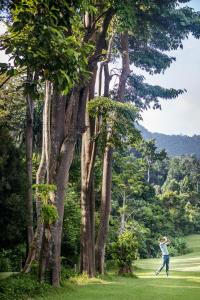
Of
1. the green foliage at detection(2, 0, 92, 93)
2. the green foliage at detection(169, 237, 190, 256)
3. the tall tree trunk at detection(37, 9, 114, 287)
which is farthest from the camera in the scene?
the green foliage at detection(169, 237, 190, 256)

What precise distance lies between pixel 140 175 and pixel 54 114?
24455 millimetres

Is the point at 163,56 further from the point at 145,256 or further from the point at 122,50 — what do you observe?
the point at 145,256

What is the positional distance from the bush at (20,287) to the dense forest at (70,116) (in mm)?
33

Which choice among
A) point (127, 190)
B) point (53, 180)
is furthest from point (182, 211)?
point (53, 180)

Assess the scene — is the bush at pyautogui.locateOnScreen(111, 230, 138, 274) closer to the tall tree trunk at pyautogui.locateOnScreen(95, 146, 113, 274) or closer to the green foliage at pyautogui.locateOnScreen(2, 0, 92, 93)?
the tall tree trunk at pyautogui.locateOnScreen(95, 146, 113, 274)

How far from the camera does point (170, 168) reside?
89688mm

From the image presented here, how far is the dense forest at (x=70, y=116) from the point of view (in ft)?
16.6

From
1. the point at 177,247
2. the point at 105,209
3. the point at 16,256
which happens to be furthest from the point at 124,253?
the point at 177,247

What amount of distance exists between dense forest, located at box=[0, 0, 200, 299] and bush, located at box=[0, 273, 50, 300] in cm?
3

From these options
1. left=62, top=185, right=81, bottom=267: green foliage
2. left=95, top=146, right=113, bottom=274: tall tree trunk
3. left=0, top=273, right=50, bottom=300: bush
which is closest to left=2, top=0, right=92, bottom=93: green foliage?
left=0, top=273, right=50, bottom=300: bush

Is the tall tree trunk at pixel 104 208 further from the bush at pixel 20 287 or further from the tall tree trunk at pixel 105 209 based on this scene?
the bush at pixel 20 287

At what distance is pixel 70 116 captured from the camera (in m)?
13.3

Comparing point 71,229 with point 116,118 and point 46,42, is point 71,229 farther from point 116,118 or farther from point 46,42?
point 46,42

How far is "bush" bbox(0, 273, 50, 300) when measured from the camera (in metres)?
9.72
